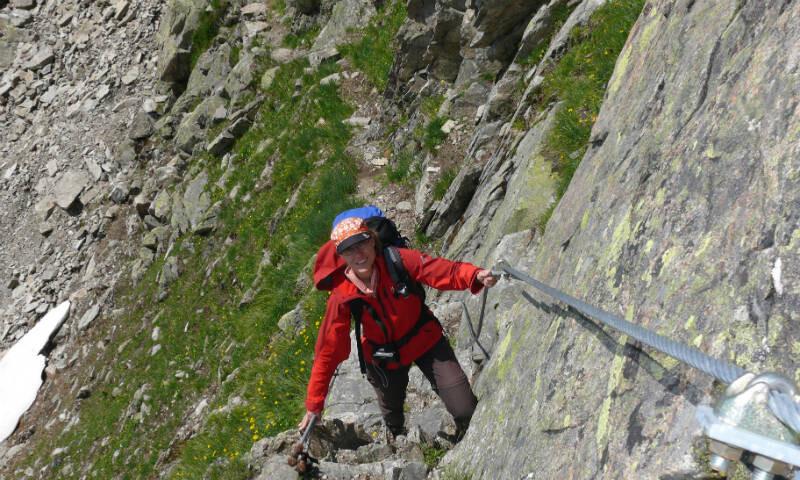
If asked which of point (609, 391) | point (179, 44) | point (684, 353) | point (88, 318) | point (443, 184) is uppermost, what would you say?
point (684, 353)

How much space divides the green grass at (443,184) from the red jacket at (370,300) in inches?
218

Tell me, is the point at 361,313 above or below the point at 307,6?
above

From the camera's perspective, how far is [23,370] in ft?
60.3

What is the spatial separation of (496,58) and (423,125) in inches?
74.0

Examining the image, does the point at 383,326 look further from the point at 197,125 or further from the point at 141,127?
the point at 141,127

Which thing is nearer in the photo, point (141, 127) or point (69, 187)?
point (69, 187)

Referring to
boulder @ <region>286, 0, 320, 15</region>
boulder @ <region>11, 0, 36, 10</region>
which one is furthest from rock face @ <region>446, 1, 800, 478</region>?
boulder @ <region>11, 0, 36, 10</region>

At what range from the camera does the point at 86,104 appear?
960 inches

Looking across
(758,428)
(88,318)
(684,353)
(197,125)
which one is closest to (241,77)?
(197,125)

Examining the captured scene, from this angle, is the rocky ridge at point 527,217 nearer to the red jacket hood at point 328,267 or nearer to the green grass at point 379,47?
the green grass at point 379,47

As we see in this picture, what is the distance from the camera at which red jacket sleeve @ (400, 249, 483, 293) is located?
4922 mm

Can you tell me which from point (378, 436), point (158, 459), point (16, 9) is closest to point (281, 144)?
point (158, 459)

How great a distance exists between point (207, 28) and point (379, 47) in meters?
9.31

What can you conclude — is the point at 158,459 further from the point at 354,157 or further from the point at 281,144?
the point at 281,144
